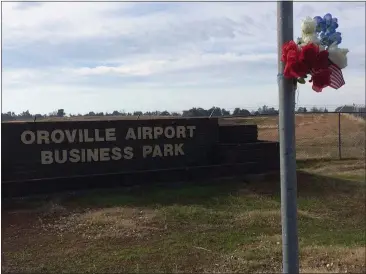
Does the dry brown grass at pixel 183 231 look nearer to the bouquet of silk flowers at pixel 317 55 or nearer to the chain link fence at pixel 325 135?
the bouquet of silk flowers at pixel 317 55

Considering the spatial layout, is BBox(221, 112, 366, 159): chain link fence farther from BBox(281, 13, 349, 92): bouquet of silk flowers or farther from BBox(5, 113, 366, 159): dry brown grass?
BBox(281, 13, 349, 92): bouquet of silk flowers

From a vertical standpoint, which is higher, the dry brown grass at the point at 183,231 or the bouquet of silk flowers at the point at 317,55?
the bouquet of silk flowers at the point at 317,55

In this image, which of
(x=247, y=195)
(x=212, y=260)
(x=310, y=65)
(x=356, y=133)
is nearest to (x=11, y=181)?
(x=247, y=195)

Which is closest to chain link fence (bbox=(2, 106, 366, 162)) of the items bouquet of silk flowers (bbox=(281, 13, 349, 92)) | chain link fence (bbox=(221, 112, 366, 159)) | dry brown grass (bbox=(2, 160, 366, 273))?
chain link fence (bbox=(221, 112, 366, 159))

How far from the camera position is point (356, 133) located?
24188mm

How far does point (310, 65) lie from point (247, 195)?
7.59 m

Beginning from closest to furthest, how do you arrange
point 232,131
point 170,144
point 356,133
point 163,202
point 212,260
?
point 212,260
point 163,202
point 170,144
point 232,131
point 356,133

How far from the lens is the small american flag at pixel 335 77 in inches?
126

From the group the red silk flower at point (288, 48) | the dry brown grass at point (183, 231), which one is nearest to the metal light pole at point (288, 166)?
the red silk flower at point (288, 48)

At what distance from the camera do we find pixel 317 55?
3.11m

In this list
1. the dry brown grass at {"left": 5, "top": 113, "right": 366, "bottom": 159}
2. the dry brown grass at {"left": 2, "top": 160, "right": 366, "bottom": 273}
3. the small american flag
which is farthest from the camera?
the dry brown grass at {"left": 5, "top": 113, "right": 366, "bottom": 159}

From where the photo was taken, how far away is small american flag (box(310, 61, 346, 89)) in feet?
10.5

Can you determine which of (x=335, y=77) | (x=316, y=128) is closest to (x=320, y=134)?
(x=316, y=128)

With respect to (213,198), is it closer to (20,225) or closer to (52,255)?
(20,225)
